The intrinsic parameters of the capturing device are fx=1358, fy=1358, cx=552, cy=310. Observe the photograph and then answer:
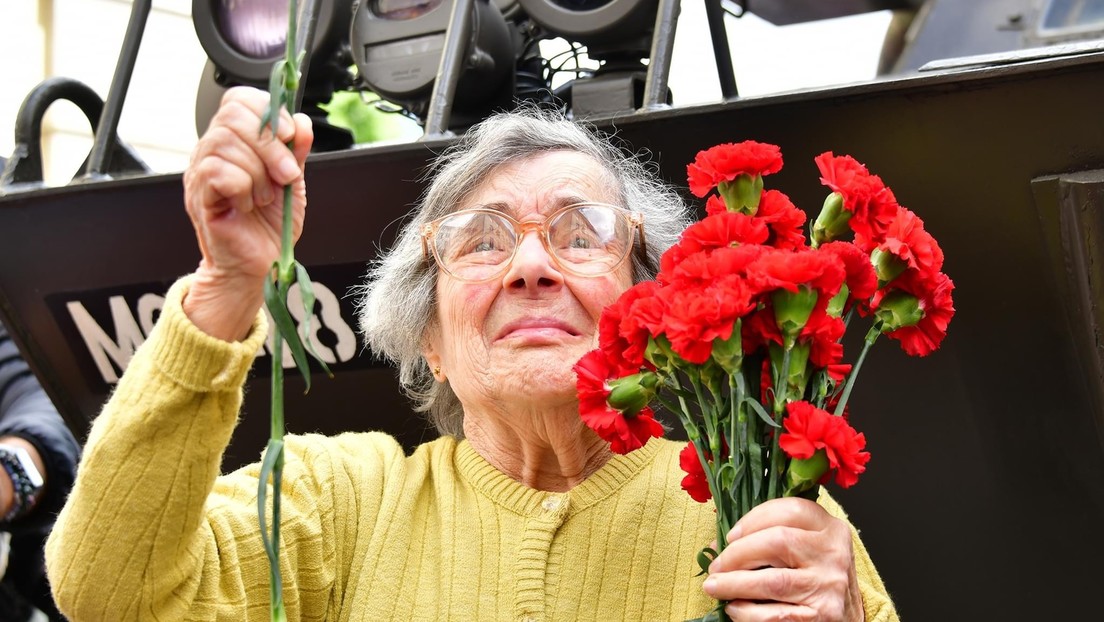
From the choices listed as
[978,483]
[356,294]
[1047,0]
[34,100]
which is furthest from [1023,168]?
[34,100]

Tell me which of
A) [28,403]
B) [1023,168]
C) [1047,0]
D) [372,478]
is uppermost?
[1047,0]

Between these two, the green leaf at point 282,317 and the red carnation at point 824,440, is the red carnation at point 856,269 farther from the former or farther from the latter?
the green leaf at point 282,317

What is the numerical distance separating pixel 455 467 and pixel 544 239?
415mm

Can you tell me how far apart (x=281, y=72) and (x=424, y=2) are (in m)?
1.86

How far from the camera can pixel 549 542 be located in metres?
2.00

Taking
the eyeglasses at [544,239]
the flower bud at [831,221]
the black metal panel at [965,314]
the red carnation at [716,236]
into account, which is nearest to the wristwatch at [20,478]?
the black metal panel at [965,314]

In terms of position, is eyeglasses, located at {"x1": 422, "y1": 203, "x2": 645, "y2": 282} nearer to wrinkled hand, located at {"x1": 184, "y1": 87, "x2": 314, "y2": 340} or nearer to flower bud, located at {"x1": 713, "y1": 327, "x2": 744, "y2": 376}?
wrinkled hand, located at {"x1": 184, "y1": 87, "x2": 314, "y2": 340}

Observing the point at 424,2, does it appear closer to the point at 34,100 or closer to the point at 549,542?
the point at 34,100

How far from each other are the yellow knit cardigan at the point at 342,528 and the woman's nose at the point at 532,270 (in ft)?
1.03

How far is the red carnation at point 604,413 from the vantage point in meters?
1.54

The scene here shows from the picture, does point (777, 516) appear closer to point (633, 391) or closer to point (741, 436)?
point (741, 436)

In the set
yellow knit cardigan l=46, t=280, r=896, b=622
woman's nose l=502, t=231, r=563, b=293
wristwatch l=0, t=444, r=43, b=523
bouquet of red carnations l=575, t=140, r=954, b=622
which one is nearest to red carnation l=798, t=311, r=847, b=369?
bouquet of red carnations l=575, t=140, r=954, b=622

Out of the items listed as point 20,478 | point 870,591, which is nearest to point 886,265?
point 870,591

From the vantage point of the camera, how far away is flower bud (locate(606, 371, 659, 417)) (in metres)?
1.52
